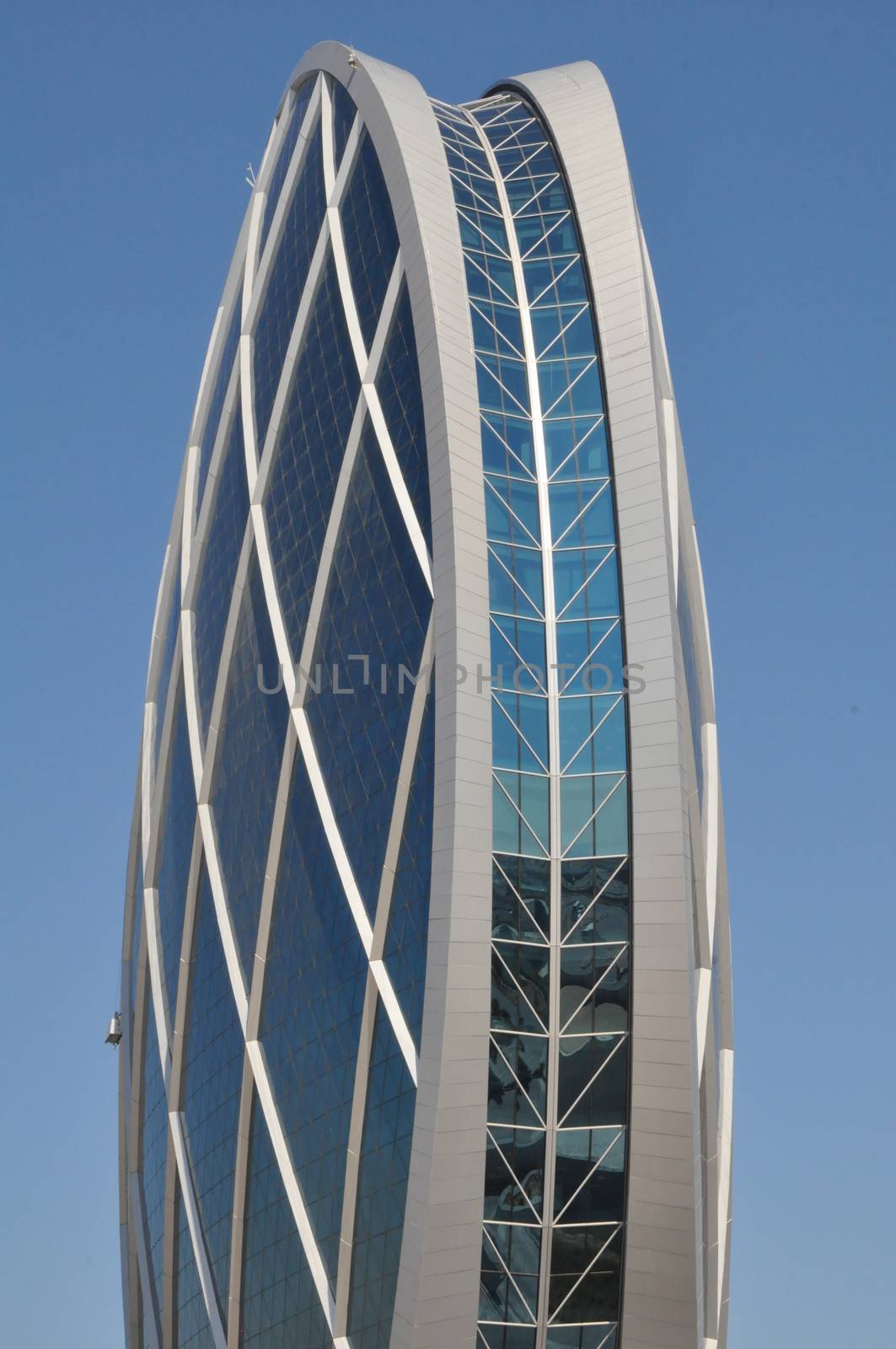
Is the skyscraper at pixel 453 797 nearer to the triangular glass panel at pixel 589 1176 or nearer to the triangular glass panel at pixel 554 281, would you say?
the triangular glass panel at pixel 589 1176

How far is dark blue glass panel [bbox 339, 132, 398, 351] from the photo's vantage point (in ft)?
123

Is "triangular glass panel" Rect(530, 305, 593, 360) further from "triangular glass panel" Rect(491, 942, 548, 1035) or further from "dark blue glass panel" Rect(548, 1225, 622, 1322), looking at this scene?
"dark blue glass panel" Rect(548, 1225, 622, 1322)

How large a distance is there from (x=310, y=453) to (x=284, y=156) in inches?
673

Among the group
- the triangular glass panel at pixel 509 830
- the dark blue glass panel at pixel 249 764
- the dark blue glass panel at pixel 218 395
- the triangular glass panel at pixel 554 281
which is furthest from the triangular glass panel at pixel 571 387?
the dark blue glass panel at pixel 218 395

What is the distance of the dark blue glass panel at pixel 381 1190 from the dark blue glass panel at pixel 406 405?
39.2ft

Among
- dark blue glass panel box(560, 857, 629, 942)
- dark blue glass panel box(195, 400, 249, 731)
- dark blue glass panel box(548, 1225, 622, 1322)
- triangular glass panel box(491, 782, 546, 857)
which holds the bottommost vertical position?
dark blue glass panel box(548, 1225, 622, 1322)

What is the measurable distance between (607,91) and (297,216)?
11.8m

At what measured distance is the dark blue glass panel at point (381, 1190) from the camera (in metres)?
29.7

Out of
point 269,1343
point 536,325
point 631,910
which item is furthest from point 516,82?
point 269,1343

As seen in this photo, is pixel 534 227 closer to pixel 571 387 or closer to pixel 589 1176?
pixel 571 387

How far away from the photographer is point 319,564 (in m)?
38.7

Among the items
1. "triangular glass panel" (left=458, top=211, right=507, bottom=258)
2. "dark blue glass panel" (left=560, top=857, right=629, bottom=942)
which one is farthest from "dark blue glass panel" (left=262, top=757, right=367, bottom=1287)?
"triangular glass panel" (left=458, top=211, right=507, bottom=258)

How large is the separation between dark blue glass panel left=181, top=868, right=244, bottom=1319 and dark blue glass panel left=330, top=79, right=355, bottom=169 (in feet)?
76.4

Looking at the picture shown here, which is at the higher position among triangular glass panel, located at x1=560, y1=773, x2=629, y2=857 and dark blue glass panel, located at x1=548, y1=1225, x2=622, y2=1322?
triangular glass panel, located at x1=560, y1=773, x2=629, y2=857
